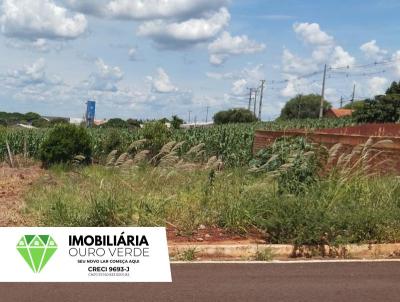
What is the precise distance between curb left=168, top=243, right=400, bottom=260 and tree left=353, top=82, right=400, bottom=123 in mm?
48396

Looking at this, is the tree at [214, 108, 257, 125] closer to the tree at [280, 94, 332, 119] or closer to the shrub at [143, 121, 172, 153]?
the tree at [280, 94, 332, 119]

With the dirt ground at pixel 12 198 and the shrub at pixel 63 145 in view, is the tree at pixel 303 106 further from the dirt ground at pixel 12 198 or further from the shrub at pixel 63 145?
the dirt ground at pixel 12 198

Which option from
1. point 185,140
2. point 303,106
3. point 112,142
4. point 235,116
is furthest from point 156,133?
point 303,106

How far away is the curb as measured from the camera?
7.89 metres

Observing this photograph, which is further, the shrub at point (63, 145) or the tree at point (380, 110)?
the tree at point (380, 110)

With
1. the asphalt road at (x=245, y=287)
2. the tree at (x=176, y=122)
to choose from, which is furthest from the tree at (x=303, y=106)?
the asphalt road at (x=245, y=287)

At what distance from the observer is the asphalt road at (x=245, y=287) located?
573cm

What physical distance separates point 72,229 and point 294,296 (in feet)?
7.72

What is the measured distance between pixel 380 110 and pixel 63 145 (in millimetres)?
38643

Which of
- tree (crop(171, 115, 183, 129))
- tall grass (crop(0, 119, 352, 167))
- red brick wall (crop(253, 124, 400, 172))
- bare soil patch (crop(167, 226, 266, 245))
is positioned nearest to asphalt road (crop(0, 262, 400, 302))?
bare soil patch (crop(167, 226, 266, 245))

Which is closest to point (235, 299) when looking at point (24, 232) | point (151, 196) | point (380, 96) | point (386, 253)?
point (24, 232)

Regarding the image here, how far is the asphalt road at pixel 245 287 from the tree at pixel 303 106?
10137 centimetres

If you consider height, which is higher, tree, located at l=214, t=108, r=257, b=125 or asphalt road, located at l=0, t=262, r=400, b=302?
tree, located at l=214, t=108, r=257, b=125

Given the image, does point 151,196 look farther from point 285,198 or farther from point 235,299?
point 235,299
